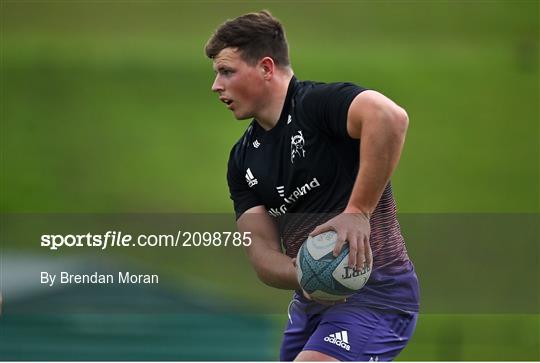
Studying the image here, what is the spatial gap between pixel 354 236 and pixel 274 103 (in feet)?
2.92

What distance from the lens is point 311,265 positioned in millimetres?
3895

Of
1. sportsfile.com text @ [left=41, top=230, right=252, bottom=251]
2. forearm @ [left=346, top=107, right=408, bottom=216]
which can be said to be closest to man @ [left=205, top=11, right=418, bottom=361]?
forearm @ [left=346, top=107, right=408, bottom=216]

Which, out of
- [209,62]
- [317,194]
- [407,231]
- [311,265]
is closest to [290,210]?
[317,194]

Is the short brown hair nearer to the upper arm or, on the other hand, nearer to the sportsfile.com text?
the upper arm

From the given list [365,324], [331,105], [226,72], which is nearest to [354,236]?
[365,324]

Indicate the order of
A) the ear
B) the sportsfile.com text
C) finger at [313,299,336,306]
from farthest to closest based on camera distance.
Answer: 1. the sportsfile.com text
2. the ear
3. finger at [313,299,336,306]

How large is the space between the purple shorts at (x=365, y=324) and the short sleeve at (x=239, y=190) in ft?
1.95

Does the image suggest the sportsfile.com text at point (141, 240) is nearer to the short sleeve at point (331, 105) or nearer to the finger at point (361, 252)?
the short sleeve at point (331, 105)

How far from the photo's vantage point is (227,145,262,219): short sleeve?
14.7ft

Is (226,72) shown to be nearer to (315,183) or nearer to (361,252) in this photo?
(315,183)

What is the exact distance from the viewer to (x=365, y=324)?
401 centimetres

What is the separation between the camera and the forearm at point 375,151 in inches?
150

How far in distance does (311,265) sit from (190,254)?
3.19 metres

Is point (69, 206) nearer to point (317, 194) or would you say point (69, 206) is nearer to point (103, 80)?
point (103, 80)
